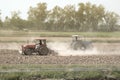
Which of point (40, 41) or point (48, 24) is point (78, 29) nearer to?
point (48, 24)

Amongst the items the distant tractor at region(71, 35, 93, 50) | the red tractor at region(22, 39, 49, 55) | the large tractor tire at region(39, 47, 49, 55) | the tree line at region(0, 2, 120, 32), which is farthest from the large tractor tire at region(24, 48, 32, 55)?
the tree line at region(0, 2, 120, 32)

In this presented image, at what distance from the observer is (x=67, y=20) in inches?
3519

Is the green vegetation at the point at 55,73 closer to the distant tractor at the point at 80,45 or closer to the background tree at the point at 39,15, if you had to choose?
the distant tractor at the point at 80,45

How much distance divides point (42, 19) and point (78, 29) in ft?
30.8

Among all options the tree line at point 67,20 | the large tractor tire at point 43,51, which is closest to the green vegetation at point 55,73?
the large tractor tire at point 43,51

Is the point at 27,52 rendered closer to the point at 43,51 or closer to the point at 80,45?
the point at 43,51

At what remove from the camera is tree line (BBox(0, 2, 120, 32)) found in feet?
287

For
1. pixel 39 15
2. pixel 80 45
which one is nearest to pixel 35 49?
pixel 80 45

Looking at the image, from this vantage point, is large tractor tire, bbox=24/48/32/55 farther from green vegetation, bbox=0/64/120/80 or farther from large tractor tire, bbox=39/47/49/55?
green vegetation, bbox=0/64/120/80

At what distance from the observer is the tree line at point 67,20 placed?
87.6 m

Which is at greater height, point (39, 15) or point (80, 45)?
point (39, 15)

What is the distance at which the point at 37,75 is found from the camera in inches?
720

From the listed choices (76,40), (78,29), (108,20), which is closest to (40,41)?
(76,40)

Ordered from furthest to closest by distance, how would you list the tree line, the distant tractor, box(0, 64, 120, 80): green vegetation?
the tree line
the distant tractor
box(0, 64, 120, 80): green vegetation
